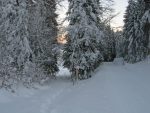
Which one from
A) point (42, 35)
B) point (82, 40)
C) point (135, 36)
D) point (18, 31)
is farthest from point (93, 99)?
point (135, 36)

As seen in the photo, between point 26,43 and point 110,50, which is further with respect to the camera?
point 110,50

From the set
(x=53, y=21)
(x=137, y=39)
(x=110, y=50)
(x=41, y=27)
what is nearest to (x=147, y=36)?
(x=137, y=39)

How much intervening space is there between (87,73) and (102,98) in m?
10.9

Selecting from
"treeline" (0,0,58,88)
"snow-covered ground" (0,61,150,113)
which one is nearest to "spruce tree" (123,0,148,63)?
"treeline" (0,0,58,88)

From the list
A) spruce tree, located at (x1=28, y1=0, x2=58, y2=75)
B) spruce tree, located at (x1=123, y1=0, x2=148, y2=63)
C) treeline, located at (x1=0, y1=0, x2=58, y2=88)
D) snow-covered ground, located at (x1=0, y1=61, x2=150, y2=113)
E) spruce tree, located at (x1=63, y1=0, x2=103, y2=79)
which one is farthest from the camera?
spruce tree, located at (x1=123, y1=0, x2=148, y2=63)

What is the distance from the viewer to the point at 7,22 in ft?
82.1

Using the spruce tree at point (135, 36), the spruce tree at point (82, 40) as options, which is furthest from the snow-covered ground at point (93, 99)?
the spruce tree at point (135, 36)

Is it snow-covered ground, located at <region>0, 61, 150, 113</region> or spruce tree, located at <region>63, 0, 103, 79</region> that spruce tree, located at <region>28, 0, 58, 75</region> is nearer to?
spruce tree, located at <region>63, 0, 103, 79</region>

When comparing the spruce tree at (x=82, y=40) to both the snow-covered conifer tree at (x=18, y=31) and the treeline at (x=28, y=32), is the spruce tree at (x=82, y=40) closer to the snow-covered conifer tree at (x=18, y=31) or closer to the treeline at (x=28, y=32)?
the treeline at (x=28, y=32)

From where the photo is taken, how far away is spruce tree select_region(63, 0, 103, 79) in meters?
29.2

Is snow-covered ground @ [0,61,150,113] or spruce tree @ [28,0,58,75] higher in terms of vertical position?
spruce tree @ [28,0,58,75]

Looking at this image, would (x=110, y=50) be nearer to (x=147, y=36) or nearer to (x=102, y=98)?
(x=147, y=36)

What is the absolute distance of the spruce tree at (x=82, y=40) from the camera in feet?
95.8

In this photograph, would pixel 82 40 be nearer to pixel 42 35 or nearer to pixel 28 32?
pixel 42 35
